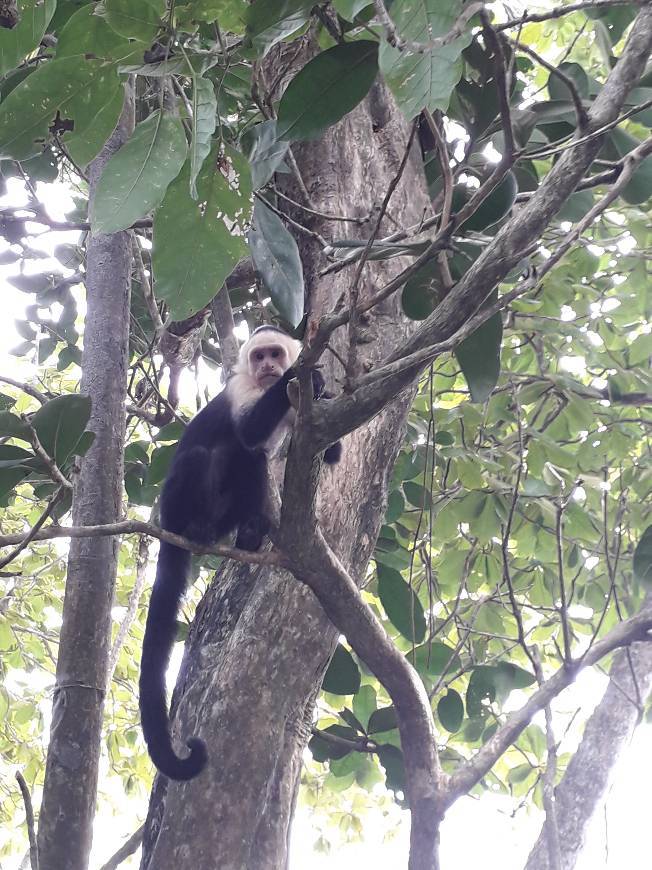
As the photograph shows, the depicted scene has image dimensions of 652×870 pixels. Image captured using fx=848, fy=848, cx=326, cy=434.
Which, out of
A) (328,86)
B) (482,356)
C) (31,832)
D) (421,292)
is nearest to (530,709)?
(482,356)

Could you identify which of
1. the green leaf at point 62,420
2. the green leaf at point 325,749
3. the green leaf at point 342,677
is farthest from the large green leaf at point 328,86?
the green leaf at point 325,749

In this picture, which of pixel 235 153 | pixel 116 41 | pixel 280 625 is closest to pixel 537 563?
pixel 280 625

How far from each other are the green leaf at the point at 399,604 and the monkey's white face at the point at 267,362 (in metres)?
0.93

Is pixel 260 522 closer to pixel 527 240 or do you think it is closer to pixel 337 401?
pixel 337 401

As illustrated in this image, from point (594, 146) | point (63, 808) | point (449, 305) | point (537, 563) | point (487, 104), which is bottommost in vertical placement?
point (63, 808)

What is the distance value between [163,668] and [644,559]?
1.56 m

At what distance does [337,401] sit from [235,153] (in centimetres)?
48

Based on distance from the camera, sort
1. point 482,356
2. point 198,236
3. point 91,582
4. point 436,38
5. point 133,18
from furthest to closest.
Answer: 1. point 91,582
2. point 482,356
3. point 198,236
4. point 133,18
5. point 436,38

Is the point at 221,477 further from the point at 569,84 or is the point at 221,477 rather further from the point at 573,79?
the point at 569,84

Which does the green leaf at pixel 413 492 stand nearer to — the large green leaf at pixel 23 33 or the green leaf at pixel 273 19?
the green leaf at pixel 273 19

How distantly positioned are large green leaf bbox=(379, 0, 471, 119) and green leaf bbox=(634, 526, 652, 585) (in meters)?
1.97

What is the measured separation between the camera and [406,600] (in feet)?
9.21

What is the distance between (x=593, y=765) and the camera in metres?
3.49

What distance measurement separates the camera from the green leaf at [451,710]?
292cm
